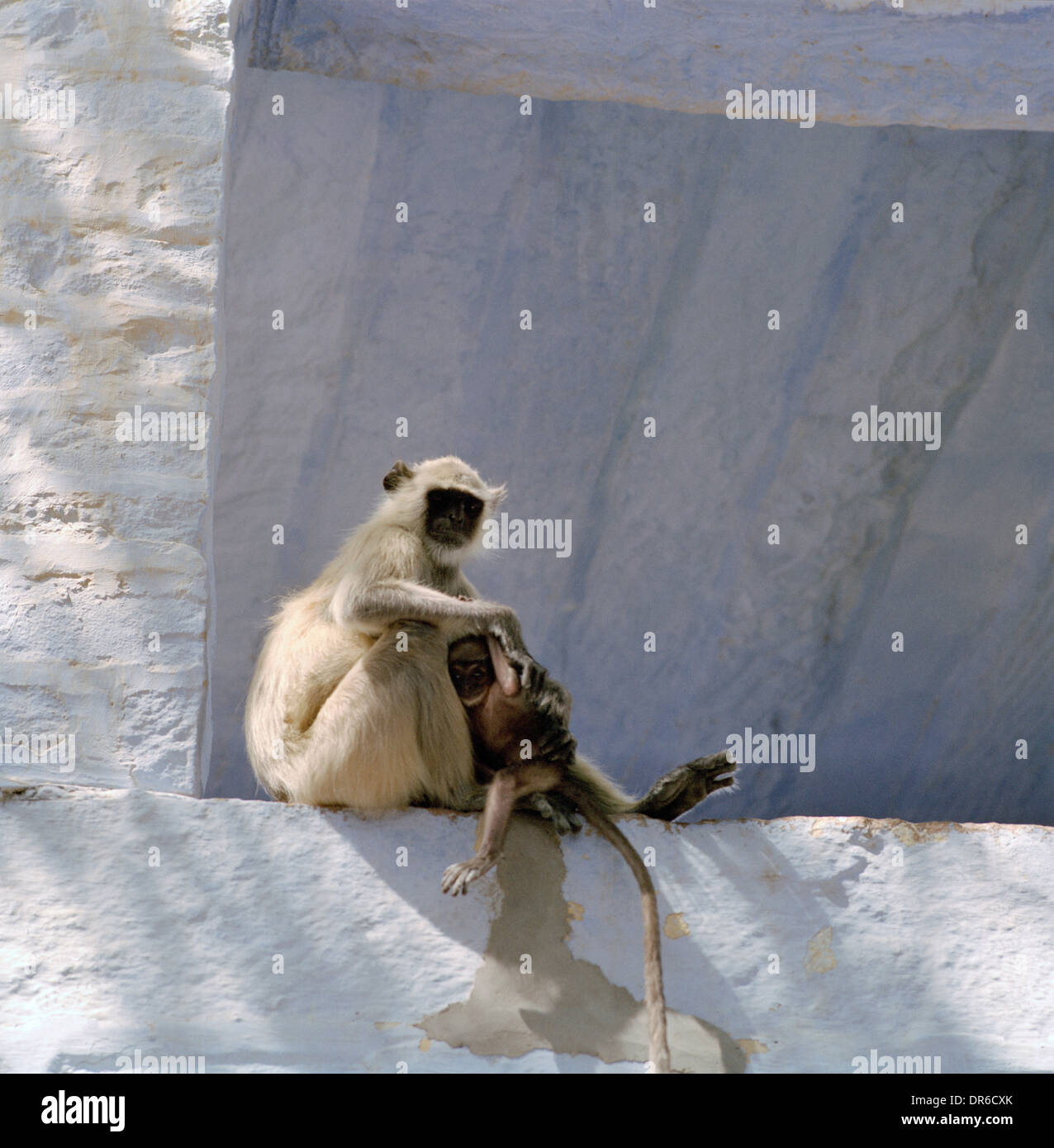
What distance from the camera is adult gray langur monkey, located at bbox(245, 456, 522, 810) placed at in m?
3.76

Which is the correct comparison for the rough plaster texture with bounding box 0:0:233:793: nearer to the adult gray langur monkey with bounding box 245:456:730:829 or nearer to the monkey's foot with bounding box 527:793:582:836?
the adult gray langur monkey with bounding box 245:456:730:829

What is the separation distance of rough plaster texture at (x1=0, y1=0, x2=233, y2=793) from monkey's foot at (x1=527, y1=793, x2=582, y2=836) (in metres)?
0.89

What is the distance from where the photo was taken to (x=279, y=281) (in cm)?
629

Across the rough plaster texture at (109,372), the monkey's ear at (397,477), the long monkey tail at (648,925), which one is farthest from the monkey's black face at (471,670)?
the monkey's ear at (397,477)

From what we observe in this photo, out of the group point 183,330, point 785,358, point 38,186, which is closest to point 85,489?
point 183,330

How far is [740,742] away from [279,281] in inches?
120

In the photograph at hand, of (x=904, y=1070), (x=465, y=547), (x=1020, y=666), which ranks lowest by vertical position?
(x=904, y=1070)

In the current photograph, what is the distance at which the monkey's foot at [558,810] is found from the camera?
382cm

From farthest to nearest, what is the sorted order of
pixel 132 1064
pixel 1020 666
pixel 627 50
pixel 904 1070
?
pixel 1020 666 < pixel 627 50 < pixel 904 1070 < pixel 132 1064

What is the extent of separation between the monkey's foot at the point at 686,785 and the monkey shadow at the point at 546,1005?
41 cm

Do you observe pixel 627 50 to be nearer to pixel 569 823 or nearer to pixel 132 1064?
pixel 569 823

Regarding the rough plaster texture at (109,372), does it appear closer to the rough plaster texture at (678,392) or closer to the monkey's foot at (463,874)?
the monkey's foot at (463,874)

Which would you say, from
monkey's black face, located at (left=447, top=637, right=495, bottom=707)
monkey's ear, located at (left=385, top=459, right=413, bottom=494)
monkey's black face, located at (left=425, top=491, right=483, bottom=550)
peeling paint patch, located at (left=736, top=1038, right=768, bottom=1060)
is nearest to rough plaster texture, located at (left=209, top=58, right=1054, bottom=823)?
monkey's ear, located at (left=385, top=459, right=413, bottom=494)

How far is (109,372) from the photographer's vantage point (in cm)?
378
